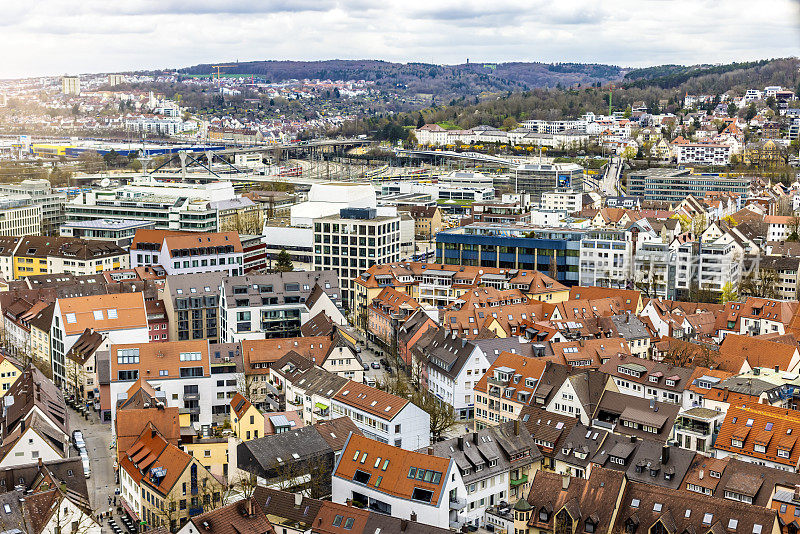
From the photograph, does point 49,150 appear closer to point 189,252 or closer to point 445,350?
point 189,252

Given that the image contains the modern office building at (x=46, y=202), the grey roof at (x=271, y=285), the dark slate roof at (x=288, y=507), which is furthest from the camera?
the modern office building at (x=46, y=202)

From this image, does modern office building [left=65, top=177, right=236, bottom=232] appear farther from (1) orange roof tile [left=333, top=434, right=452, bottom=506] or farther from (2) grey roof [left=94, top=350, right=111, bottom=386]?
(1) orange roof tile [left=333, top=434, right=452, bottom=506]

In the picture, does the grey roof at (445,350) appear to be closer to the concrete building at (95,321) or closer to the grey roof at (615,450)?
the grey roof at (615,450)

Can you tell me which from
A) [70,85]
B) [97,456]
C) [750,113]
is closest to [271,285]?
[97,456]

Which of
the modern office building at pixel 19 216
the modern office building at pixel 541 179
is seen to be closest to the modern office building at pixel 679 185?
the modern office building at pixel 541 179

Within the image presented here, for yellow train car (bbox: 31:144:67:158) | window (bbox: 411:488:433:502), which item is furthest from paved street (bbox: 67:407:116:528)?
yellow train car (bbox: 31:144:67:158)

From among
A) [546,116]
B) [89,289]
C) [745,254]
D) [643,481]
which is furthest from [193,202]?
[546,116]
